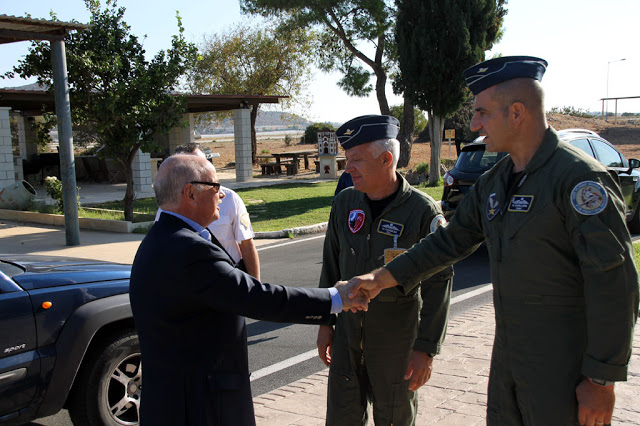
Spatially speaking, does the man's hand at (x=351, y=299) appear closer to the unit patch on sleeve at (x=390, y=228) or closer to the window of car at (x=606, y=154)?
the unit patch on sleeve at (x=390, y=228)

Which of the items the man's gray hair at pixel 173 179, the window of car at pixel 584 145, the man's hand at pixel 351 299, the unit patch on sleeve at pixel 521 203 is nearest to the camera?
the unit patch on sleeve at pixel 521 203

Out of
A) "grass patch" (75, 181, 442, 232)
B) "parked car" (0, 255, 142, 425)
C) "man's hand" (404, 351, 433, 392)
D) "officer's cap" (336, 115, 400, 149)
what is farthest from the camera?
"grass patch" (75, 181, 442, 232)

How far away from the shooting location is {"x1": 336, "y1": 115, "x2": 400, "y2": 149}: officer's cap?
3.08 metres

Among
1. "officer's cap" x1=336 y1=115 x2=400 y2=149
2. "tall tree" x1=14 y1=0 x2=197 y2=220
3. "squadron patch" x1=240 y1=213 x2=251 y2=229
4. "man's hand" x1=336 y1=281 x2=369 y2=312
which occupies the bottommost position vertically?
"man's hand" x1=336 y1=281 x2=369 y2=312

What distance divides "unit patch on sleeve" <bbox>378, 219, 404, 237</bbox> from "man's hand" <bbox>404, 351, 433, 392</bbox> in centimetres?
59

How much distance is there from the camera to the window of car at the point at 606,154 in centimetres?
1053

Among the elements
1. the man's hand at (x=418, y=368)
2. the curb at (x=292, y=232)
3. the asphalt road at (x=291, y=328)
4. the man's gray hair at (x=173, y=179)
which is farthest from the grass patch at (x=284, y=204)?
the man's gray hair at (x=173, y=179)

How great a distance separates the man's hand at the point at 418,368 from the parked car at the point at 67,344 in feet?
6.35

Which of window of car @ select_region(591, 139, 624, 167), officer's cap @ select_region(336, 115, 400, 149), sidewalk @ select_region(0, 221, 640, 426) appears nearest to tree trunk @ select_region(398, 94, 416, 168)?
window of car @ select_region(591, 139, 624, 167)

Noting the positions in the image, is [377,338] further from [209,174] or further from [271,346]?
[271,346]

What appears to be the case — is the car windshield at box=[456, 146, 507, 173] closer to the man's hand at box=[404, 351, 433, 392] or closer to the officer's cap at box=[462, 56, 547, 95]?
the man's hand at box=[404, 351, 433, 392]

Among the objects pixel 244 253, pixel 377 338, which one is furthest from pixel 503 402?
pixel 244 253

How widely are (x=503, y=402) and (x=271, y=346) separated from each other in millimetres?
3690

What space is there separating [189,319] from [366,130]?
1.39 m
